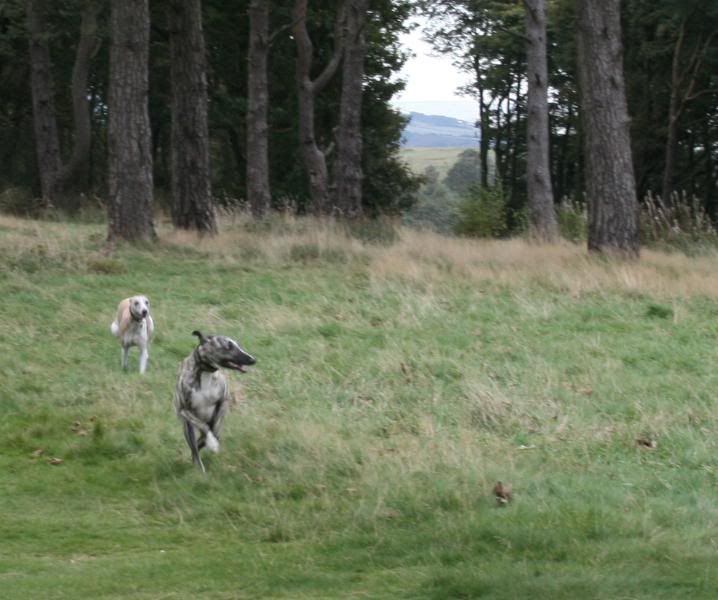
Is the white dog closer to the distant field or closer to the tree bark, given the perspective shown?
the tree bark

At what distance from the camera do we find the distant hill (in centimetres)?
5100

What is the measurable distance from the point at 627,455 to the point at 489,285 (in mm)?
8262

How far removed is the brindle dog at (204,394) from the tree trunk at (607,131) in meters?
11.4

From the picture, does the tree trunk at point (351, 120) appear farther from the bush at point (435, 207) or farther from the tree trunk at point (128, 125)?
the tree trunk at point (128, 125)

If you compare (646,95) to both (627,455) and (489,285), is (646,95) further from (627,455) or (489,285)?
(627,455)

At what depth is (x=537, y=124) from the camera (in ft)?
82.7

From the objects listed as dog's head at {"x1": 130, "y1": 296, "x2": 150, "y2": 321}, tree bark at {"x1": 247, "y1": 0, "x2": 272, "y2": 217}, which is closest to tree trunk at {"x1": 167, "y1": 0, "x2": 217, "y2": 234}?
tree bark at {"x1": 247, "y1": 0, "x2": 272, "y2": 217}

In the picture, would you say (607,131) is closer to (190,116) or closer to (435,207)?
(190,116)

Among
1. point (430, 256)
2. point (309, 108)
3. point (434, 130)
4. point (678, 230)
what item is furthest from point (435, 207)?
point (430, 256)

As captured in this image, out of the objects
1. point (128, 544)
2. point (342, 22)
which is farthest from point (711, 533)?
point (342, 22)

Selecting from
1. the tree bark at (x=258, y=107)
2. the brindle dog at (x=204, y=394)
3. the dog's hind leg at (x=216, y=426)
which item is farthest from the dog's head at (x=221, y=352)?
the tree bark at (x=258, y=107)

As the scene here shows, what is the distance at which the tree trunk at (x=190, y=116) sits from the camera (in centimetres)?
2427

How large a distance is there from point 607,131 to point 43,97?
23016 mm

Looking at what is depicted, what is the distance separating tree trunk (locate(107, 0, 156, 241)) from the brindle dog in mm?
12184
